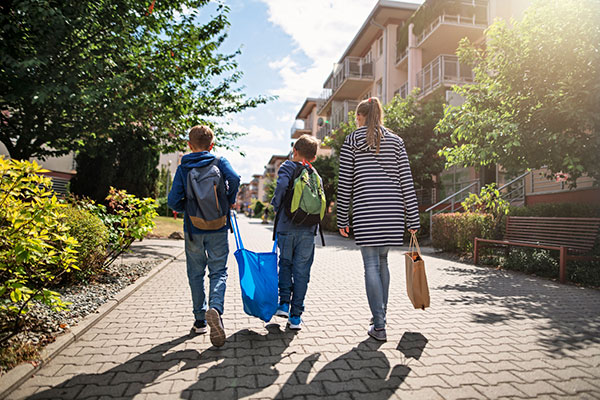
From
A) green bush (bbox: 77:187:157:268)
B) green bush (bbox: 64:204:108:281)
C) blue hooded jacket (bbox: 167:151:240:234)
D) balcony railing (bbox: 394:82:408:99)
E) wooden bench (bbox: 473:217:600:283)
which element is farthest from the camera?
balcony railing (bbox: 394:82:408:99)

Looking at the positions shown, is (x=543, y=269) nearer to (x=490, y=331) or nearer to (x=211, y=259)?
(x=490, y=331)

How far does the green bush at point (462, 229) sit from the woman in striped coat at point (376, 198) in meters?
7.16

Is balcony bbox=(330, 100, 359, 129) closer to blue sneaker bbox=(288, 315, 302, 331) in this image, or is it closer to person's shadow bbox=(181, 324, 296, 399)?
blue sneaker bbox=(288, 315, 302, 331)

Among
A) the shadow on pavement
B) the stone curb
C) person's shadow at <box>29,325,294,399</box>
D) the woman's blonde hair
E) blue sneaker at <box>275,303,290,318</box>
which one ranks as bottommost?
person's shadow at <box>29,325,294,399</box>

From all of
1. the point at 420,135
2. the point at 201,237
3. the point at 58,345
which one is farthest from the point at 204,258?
the point at 420,135

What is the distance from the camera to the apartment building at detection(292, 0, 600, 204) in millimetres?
13734

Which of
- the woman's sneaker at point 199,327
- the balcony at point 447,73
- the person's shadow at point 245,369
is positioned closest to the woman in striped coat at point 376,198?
the person's shadow at point 245,369

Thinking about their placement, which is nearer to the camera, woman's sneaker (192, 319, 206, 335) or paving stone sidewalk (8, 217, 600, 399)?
paving stone sidewalk (8, 217, 600, 399)

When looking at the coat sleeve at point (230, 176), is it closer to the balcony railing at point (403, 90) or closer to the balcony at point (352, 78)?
the balcony railing at point (403, 90)

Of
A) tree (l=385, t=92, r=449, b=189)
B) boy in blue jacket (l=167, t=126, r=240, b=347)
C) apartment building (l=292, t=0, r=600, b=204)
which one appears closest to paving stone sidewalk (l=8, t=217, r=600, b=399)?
boy in blue jacket (l=167, t=126, r=240, b=347)

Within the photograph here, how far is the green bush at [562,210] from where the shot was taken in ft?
28.7

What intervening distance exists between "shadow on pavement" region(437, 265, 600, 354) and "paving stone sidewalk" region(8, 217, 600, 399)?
0.08 ft

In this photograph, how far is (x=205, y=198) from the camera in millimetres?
3396

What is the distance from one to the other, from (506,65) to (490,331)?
5.54 meters
